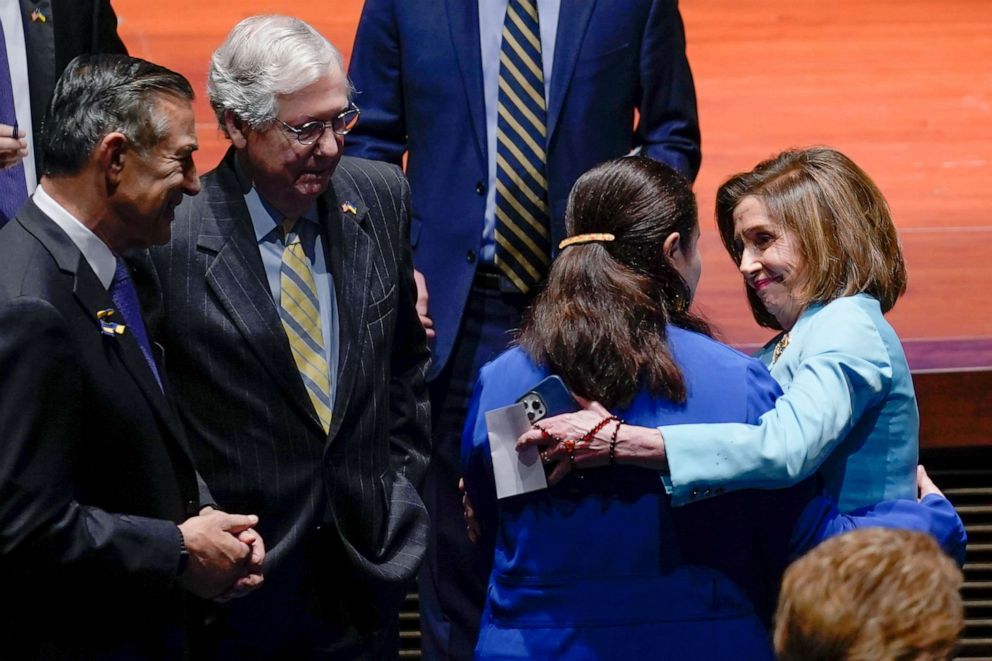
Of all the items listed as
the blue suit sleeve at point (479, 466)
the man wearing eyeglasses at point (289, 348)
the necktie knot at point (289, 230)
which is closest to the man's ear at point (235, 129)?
the man wearing eyeglasses at point (289, 348)

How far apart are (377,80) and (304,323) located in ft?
2.91

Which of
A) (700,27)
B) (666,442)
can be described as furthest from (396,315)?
(700,27)

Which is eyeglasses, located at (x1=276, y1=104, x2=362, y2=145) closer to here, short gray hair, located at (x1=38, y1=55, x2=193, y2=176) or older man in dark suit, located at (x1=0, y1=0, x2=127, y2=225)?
short gray hair, located at (x1=38, y1=55, x2=193, y2=176)

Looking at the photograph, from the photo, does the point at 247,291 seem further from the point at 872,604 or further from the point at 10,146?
the point at 872,604

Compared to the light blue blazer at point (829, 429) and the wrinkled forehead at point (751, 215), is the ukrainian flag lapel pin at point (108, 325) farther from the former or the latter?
the wrinkled forehead at point (751, 215)

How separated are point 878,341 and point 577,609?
579 mm

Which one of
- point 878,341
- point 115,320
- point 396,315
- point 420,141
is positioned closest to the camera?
point 115,320

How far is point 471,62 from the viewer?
303 cm

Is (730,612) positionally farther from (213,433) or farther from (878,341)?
(213,433)

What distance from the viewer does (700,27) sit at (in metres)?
5.58

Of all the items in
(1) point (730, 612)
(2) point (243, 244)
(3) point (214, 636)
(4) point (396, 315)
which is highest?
(2) point (243, 244)

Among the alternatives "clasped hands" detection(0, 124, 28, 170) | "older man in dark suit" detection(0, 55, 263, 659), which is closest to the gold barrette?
"older man in dark suit" detection(0, 55, 263, 659)

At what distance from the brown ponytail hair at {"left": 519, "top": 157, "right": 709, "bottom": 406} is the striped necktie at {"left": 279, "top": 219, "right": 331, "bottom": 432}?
359mm

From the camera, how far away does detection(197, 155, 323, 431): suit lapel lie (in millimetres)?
2281
